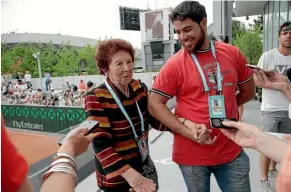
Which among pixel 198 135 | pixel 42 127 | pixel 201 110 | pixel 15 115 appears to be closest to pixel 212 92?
pixel 201 110

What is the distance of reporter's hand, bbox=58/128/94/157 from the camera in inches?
33.0

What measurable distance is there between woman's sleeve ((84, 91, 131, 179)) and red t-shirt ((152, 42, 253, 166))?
1.24 ft

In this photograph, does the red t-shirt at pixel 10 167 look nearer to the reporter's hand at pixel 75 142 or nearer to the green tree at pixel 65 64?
the reporter's hand at pixel 75 142

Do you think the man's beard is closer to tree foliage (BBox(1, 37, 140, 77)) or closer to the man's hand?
the man's hand

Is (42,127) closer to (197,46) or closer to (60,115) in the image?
(60,115)

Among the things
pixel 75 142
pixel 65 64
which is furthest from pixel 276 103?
pixel 65 64

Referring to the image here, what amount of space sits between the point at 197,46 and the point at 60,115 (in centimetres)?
713

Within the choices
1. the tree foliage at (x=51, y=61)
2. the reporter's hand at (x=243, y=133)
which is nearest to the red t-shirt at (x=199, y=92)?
the reporter's hand at (x=243, y=133)

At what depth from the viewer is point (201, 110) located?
1.46 meters

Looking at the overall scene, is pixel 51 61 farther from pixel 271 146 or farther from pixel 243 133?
pixel 271 146

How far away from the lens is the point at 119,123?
1365 mm

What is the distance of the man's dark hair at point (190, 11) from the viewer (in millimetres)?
1424

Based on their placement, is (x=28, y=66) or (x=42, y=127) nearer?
(x=42, y=127)

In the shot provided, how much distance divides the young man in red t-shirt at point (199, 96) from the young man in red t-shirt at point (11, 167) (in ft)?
3.17
